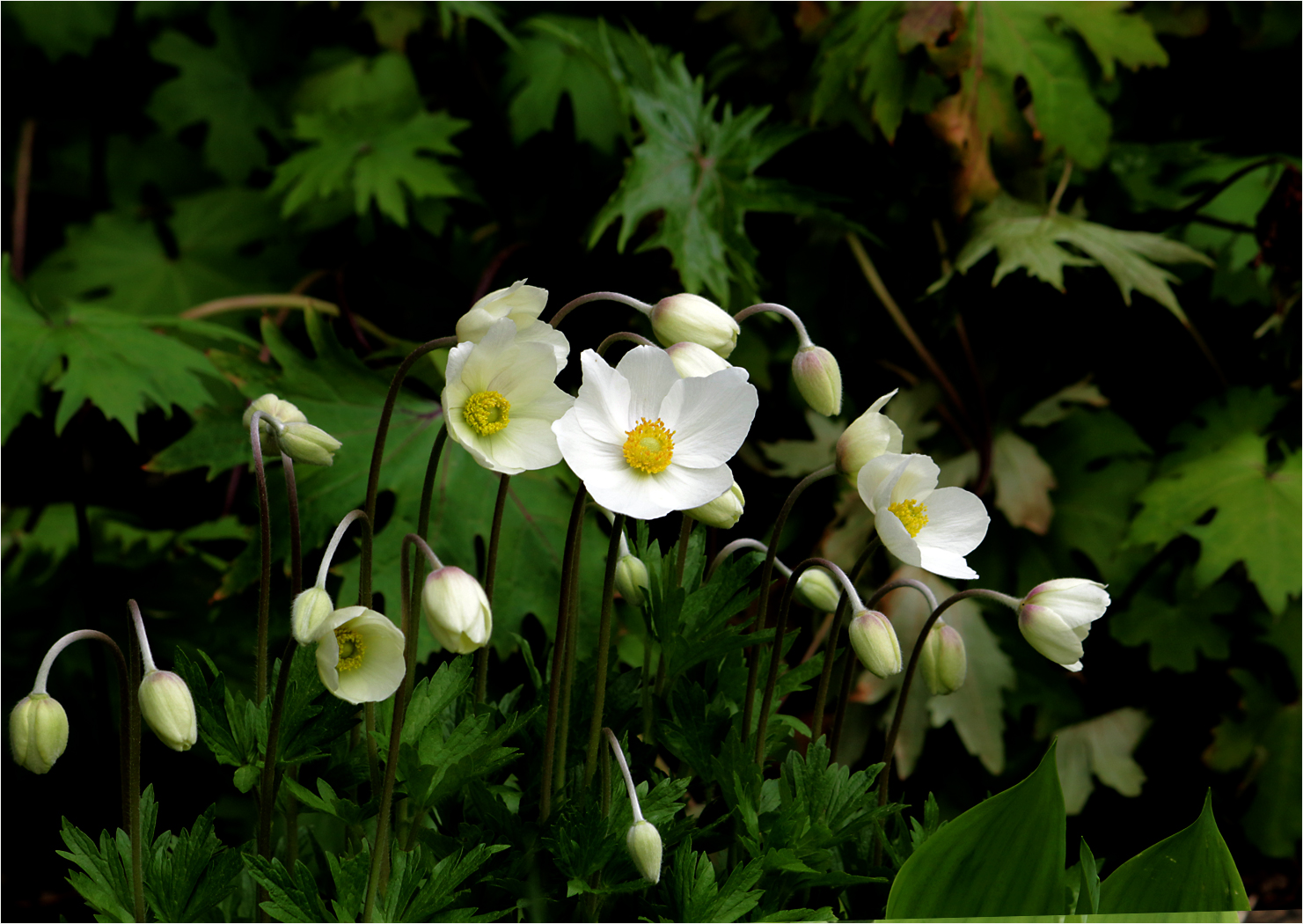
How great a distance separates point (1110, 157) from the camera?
1.68m

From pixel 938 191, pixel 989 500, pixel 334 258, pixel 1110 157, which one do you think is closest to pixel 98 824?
pixel 334 258

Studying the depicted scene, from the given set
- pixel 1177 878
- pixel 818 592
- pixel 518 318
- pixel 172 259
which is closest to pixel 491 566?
pixel 518 318

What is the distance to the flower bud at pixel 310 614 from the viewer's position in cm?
59

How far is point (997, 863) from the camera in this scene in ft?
2.43

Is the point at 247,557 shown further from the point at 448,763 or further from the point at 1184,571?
the point at 1184,571

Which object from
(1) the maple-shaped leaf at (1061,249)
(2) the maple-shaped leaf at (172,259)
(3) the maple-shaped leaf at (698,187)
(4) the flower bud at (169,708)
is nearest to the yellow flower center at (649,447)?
(4) the flower bud at (169,708)

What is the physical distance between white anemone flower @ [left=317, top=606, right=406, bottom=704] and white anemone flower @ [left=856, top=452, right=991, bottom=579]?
0.33 metres

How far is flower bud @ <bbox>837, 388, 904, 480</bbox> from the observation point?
69 centimetres

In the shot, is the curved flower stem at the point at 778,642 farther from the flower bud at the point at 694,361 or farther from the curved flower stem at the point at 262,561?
the curved flower stem at the point at 262,561

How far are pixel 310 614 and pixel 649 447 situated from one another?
0.24 metres

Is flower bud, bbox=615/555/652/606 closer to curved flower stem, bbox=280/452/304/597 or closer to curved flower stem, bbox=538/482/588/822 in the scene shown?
curved flower stem, bbox=538/482/588/822

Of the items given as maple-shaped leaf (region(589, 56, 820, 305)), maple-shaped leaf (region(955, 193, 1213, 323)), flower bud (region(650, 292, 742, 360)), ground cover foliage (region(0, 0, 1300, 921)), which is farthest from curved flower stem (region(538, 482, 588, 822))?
maple-shaped leaf (region(955, 193, 1213, 323))

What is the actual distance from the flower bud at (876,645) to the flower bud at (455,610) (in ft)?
0.84

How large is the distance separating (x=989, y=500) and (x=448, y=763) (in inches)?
45.1
